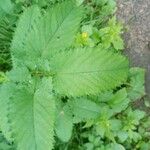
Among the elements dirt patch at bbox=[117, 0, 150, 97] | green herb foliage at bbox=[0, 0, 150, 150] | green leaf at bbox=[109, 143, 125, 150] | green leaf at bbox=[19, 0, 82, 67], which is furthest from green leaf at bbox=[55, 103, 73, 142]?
dirt patch at bbox=[117, 0, 150, 97]

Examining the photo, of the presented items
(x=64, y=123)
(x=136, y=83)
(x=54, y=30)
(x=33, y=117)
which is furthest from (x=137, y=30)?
(x=33, y=117)

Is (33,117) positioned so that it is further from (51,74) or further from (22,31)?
(22,31)

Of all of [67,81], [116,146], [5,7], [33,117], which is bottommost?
[116,146]

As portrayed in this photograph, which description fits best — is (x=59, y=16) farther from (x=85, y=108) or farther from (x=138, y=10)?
(x=138, y=10)

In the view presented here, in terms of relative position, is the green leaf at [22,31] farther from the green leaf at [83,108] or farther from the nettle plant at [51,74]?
the green leaf at [83,108]

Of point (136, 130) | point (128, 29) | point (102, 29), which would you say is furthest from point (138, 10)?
point (136, 130)

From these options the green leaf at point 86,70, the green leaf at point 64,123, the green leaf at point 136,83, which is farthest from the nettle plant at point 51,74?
the green leaf at point 136,83
